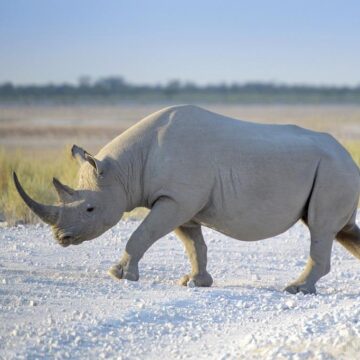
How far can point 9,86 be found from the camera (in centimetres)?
8250

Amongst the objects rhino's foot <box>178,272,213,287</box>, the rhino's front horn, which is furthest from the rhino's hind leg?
the rhino's front horn

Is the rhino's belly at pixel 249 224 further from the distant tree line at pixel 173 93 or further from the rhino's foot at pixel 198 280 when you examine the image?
the distant tree line at pixel 173 93

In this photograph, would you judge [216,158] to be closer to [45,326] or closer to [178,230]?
A: [178,230]

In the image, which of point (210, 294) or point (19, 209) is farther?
point (19, 209)

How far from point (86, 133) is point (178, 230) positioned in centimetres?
2881

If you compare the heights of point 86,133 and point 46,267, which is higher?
point 46,267

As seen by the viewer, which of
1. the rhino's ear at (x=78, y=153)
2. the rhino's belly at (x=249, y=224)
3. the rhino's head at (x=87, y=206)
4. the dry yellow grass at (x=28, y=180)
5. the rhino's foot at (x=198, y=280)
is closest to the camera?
the rhino's head at (x=87, y=206)

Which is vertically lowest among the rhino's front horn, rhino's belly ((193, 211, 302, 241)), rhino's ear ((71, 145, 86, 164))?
rhino's belly ((193, 211, 302, 241))

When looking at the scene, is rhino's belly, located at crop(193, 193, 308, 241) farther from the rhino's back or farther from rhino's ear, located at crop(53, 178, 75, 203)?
rhino's ear, located at crop(53, 178, 75, 203)

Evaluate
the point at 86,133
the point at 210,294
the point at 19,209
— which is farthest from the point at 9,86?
the point at 210,294

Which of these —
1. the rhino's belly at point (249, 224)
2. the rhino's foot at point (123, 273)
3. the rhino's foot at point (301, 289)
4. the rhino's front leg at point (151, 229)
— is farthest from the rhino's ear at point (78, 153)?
the rhino's foot at point (301, 289)

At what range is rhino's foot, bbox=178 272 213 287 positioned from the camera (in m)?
9.48

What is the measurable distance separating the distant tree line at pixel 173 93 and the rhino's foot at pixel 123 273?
210ft

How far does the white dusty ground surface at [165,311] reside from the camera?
666 cm
